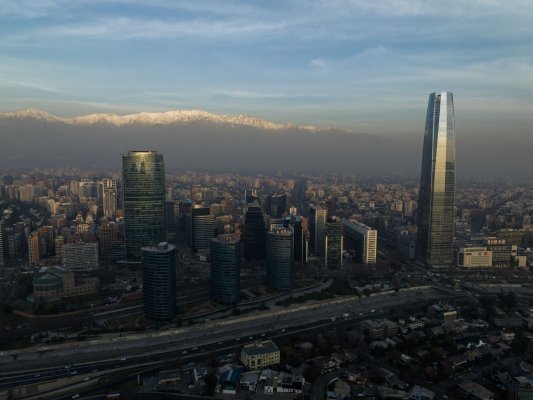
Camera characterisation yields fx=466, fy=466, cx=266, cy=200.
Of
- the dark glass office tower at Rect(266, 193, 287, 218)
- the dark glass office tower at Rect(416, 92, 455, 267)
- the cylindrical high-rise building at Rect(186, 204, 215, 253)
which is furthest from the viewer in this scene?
the dark glass office tower at Rect(266, 193, 287, 218)

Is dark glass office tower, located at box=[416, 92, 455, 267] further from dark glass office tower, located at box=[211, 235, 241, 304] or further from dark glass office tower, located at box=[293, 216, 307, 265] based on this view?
dark glass office tower, located at box=[211, 235, 241, 304]

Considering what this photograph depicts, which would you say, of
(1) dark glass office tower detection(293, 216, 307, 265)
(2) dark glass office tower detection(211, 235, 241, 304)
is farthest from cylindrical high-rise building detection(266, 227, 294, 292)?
(1) dark glass office tower detection(293, 216, 307, 265)

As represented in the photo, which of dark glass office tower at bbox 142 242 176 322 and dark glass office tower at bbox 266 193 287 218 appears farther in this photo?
dark glass office tower at bbox 266 193 287 218

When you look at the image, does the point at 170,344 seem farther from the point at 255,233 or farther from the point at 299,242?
the point at 299,242

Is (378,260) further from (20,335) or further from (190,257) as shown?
(20,335)

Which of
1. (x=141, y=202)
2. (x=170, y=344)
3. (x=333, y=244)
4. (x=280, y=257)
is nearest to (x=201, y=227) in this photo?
(x=141, y=202)

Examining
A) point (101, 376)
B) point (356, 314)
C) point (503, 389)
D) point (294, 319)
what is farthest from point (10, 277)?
point (503, 389)
